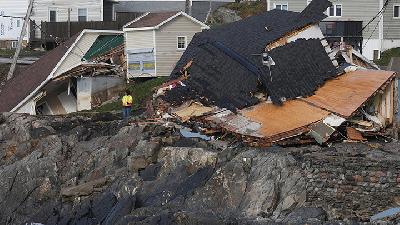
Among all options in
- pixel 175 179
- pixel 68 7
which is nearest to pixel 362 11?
pixel 68 7

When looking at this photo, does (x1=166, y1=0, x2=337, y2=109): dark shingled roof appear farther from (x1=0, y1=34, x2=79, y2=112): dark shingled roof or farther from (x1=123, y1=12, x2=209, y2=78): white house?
(x1=0, y1=34, x2=79, y2=112): dark shingled roof

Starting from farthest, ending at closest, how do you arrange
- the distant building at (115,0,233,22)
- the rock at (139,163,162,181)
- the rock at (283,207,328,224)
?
the distant building at (115,0,233,22)
the rock at (139,163,162,181)
the rock at (283,207,328,224)

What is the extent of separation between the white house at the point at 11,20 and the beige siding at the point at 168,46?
786 inches

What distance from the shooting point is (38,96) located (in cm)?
3841

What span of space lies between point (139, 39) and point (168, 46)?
4.42 feet

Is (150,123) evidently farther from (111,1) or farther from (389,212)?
(111,1)

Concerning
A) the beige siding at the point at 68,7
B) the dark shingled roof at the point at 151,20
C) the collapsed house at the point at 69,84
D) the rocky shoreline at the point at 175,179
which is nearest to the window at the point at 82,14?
the beige siding at the point at 68,7

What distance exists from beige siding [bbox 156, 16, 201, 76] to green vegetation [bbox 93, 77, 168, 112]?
2.67 ft

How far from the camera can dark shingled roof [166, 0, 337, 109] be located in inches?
1124

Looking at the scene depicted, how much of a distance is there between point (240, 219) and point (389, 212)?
11.7 ft

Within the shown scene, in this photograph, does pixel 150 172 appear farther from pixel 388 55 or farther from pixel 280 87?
pixel 388 55

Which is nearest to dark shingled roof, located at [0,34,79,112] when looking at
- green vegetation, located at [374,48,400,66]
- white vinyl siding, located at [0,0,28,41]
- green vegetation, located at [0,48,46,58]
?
green vegetation, located at [0,48,46,58]

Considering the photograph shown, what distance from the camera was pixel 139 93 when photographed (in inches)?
1508

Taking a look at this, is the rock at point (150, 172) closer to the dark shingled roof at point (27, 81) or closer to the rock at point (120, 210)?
the rock at point (120, 210)
